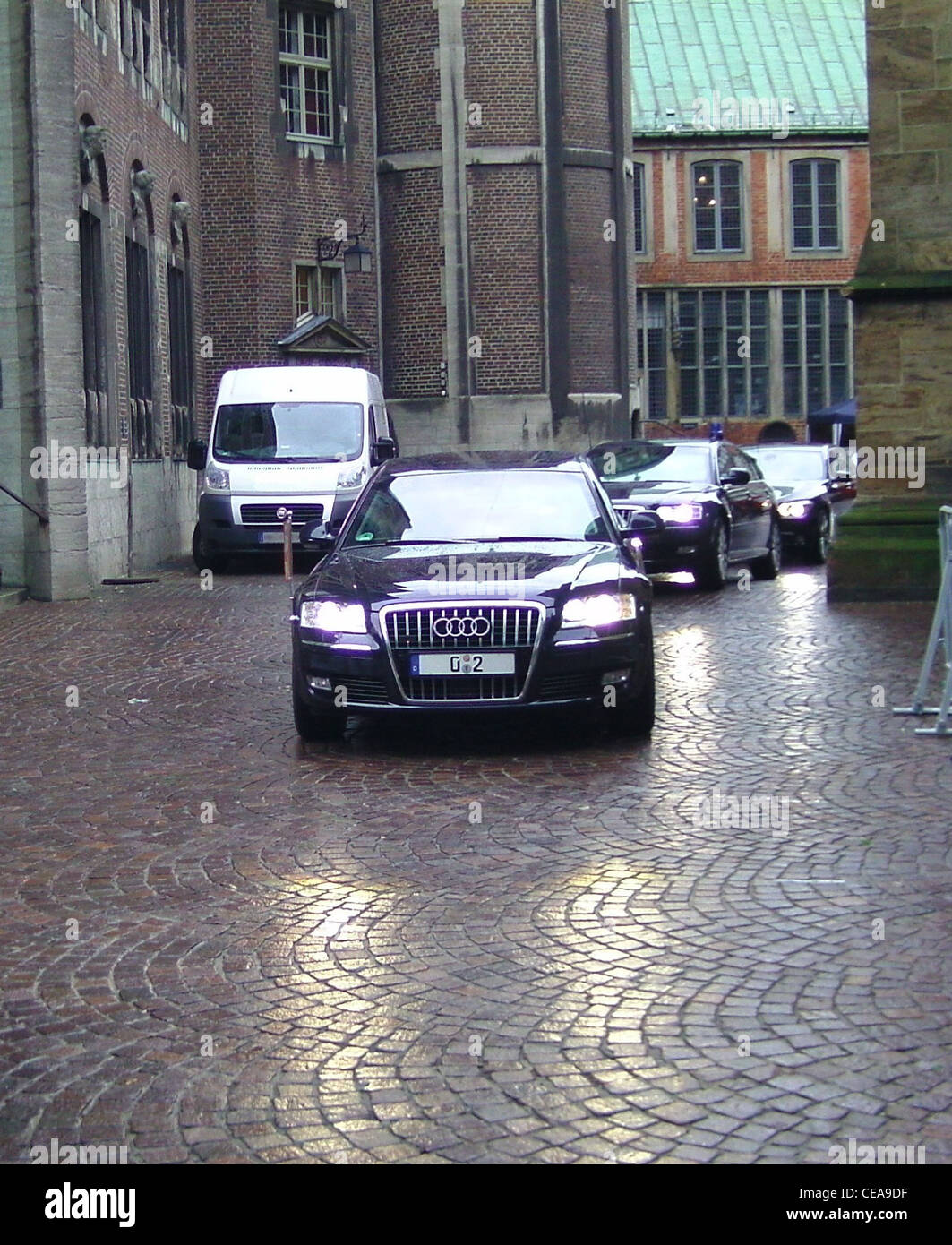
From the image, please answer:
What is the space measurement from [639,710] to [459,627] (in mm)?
1162

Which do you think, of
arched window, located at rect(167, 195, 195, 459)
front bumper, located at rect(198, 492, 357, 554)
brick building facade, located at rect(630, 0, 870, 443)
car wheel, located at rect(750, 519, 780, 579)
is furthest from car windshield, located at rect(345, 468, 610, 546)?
brick building facade, located at rect(630, 0, 870, 443)

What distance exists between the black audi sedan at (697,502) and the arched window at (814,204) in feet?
133

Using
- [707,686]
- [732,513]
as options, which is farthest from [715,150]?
[707,686]

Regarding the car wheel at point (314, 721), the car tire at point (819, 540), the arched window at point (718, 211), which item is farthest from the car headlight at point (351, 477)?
the arched window at point (718, 211)

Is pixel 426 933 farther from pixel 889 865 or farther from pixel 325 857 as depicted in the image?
pixel 889 865

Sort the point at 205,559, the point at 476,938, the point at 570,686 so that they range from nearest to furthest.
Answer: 1. the point at 476,938
2. the point at 570,686
3. the point at 205,559

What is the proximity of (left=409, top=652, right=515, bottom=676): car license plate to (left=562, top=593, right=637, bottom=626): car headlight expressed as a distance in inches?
14.2

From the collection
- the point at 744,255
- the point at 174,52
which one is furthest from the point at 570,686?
the point at 744,255

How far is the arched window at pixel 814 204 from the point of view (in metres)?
61.2

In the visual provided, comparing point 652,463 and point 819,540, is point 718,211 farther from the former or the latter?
point 652,463

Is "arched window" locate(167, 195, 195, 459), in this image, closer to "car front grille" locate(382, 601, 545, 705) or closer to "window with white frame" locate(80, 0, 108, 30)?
"window with white frame" locate(80, 0, 108, 30)

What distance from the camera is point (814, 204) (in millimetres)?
61250

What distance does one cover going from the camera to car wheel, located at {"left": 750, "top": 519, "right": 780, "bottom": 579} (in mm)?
22234

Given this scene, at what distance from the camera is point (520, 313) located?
38.2 metres
